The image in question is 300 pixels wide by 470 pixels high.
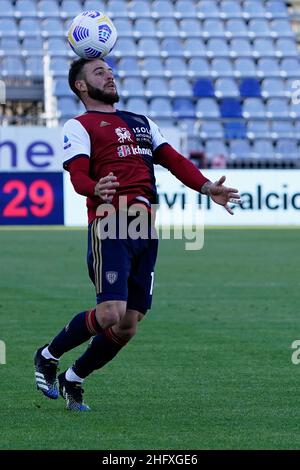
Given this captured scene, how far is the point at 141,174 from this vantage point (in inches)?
272

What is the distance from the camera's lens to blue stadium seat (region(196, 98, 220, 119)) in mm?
32406

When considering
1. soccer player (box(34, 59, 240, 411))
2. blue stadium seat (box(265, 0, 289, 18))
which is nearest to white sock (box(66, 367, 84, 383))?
soccer player (box(34, 59, 240, 411))

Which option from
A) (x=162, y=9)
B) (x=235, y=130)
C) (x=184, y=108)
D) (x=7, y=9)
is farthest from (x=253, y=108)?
(x=7, y=9)

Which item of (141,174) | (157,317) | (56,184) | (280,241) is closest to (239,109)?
(56,184)

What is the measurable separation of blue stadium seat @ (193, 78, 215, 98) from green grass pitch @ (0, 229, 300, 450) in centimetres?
1513

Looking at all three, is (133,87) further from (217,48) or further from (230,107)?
(217,48)

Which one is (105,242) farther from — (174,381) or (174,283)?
(174,283)

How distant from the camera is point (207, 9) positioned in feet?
115

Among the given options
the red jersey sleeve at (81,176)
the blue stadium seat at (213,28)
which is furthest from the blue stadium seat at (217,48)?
the red jersey sleeve at (81,176)

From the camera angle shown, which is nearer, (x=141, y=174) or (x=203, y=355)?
(x=141, y=174)

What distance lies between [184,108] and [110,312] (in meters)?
25.9

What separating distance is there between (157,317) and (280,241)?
11.1 m

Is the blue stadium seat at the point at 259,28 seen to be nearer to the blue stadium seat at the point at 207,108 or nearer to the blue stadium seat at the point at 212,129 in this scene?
the blue stadium seat at the point at 207,108

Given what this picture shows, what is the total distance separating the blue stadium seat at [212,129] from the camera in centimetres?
3119
